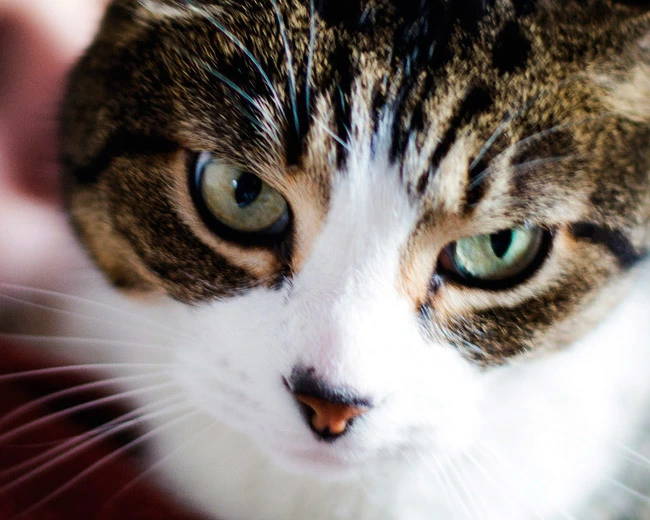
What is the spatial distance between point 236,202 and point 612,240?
0.34 m

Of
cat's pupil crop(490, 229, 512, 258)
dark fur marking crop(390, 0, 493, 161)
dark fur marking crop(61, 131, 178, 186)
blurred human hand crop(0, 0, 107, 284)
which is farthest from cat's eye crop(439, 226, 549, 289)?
blurred human hand crop(0, 0, 107, 284)

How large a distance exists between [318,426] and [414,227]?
174 millimetres

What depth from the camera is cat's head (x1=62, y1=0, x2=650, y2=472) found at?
18.3 inches

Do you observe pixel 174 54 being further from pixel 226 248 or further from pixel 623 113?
pixel 623 113

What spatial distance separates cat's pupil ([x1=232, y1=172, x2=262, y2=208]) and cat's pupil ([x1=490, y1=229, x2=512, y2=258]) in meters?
0.20

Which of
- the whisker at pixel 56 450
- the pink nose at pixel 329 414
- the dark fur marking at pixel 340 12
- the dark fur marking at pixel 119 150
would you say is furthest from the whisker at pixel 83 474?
the dark fur marking at pixel 340 12

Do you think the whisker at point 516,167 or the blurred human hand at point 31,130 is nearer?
the whisker at point 516,167

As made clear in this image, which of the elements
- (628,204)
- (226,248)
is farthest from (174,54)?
(628,204)

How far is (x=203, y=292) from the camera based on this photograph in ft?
1.74

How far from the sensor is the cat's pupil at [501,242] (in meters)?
0.50

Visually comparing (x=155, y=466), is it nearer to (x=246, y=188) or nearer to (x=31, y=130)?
(x=246, y=188)

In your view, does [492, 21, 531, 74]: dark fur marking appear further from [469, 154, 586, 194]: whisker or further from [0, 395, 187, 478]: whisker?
[0, 395, 187, 478]: whisker

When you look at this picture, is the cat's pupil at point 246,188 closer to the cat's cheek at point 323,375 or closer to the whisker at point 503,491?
the cat's cheek at point 323,375

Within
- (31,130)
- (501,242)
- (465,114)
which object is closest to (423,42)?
(465,114)
